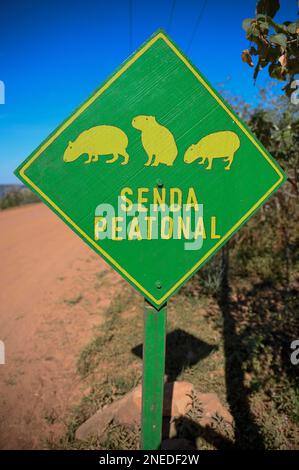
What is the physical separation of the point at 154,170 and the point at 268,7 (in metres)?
0.97

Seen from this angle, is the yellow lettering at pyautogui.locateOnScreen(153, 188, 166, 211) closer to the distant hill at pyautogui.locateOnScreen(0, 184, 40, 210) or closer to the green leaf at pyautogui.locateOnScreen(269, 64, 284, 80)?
the green leaf at pyautogui.locateOnScreen(269, 64, 284, 80)

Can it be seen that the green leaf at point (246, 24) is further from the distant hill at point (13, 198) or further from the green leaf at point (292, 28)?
the distant hill at point (13, 198)

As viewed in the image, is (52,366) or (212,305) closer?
(52,366)

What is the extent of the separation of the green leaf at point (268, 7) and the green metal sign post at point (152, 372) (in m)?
1.42

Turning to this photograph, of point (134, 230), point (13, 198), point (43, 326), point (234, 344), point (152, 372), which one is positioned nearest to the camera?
point (134, 230)

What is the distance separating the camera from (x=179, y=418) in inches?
101

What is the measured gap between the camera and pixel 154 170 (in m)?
1.22

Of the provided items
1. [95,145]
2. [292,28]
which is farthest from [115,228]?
[292,28]

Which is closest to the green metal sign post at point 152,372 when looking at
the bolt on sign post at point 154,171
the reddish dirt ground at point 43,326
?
the bolt on sign post at point 154,171

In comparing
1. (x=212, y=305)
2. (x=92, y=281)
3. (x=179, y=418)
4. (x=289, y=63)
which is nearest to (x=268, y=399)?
(x=179, y=418)

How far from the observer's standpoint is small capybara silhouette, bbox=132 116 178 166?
1.18 m

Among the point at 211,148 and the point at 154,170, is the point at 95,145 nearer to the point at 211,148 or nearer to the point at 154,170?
the point at 154,170

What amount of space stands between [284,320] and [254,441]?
1671 mm

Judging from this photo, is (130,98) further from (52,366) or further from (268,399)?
(52,366)
